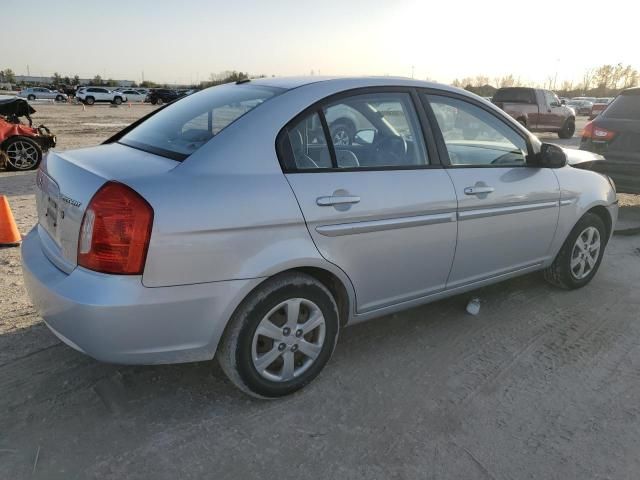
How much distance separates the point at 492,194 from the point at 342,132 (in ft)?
3.84

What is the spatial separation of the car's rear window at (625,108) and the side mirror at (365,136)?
583cm

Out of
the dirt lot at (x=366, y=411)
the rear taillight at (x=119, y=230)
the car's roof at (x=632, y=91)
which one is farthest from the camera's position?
the car's roof at (x=632, y=91)

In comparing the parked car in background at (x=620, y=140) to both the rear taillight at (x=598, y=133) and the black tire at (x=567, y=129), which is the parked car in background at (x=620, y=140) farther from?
the black tire at (x=567, y=129)

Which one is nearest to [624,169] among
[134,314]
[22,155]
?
[134,314]

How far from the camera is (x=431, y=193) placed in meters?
3.15

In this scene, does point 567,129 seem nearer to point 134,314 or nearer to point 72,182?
point 72,182

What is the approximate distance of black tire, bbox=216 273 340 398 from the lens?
2.59 m

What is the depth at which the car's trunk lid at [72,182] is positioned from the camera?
2.40 m

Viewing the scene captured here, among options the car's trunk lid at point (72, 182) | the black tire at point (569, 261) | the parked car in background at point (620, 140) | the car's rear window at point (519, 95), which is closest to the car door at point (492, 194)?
the black tire at point (569, 261)

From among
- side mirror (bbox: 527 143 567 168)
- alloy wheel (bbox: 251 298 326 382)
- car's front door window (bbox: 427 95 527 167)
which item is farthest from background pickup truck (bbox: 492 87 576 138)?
alloy wheel (bbox: 251 298 326 382)

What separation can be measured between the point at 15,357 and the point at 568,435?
312 cm

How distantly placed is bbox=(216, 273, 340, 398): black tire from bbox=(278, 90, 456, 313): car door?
0.21 meters

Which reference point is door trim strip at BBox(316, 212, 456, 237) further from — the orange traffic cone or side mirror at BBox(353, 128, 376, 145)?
the orange traffic cone

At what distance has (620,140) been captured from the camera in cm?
720
